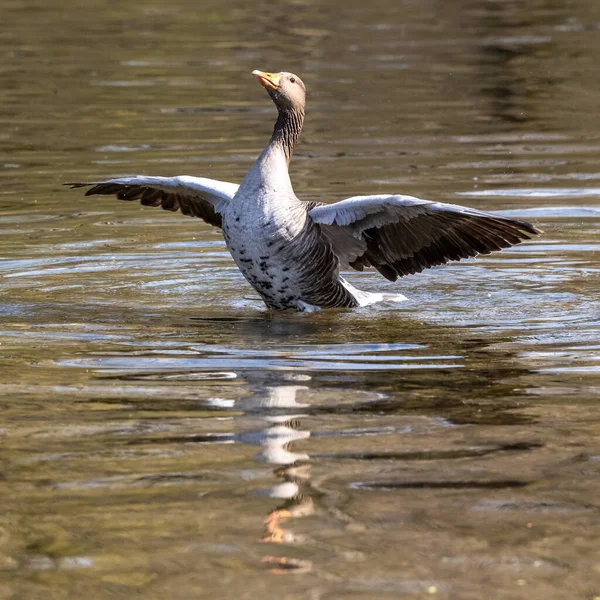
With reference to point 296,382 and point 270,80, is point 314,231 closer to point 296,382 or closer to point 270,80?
point 270,80

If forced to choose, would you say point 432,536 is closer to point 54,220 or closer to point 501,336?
point 501,336

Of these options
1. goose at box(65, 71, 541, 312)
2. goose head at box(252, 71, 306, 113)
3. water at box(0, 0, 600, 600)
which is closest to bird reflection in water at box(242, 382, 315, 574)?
water at box(0, 0, 600, 600)

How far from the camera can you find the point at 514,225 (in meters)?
8.13

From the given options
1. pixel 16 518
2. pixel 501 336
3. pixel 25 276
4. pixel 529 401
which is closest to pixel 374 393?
pixel 529 401

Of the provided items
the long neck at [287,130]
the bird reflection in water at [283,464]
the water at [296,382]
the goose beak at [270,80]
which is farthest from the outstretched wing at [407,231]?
the bird reflection in water at [283,464]

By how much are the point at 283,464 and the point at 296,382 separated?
145 centimetres

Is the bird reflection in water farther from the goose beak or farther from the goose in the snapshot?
the goose beak

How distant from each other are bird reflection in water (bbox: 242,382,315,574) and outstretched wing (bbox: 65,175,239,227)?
2.88 meters

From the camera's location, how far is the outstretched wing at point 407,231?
27.5 feet

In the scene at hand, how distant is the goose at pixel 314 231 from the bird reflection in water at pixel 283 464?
201 cm

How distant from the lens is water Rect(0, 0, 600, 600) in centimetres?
460

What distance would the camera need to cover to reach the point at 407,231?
913cm

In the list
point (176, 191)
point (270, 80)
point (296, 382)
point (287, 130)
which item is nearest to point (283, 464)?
point (296, 382)

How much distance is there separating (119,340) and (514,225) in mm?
2591
